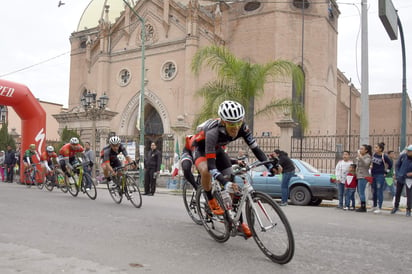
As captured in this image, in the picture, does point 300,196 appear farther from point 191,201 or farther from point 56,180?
point 56,180

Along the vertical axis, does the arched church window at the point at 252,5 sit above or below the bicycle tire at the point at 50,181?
above

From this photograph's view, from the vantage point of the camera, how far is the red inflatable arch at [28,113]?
19.8 metres

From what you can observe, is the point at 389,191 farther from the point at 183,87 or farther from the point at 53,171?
the point at 183,87

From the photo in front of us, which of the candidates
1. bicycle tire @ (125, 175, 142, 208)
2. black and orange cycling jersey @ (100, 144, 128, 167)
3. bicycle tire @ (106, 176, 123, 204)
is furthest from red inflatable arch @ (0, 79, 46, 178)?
bicycle tire @ (125, 175, 142, 208)

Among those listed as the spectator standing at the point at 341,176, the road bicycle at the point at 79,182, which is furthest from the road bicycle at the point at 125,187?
the spectator standing at the point at 341,176

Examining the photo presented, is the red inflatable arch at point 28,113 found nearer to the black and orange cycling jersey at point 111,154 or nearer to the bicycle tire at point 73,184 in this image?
the bicycle tire at point 73,184

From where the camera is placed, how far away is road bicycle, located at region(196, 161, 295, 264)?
16.2ft

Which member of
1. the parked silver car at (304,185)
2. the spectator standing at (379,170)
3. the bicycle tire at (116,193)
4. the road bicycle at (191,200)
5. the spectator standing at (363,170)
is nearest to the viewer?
the road bicycle at (191,200)

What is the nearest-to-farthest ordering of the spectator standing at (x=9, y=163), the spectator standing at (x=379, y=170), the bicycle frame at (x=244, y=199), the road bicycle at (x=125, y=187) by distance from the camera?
1. the bicycle frame at (x=244, y=199)
2. the road bicycle at (x=125, y=187)
3. the spectator standing at (x=379, y=170)
4. the spectator standing at (x=9, y=163)

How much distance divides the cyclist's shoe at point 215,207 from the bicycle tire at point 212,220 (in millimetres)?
60

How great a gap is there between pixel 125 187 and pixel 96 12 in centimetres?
3868

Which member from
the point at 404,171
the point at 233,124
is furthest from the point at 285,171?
the point at 233,124

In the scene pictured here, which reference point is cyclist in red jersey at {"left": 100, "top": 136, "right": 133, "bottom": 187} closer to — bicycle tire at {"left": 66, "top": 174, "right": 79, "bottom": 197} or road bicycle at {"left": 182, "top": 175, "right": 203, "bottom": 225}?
bicycle tire at {"left": 66, "top": 174, "right": 79, "bottom": 197}

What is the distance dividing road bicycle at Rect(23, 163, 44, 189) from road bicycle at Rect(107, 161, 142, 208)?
23.1ft
